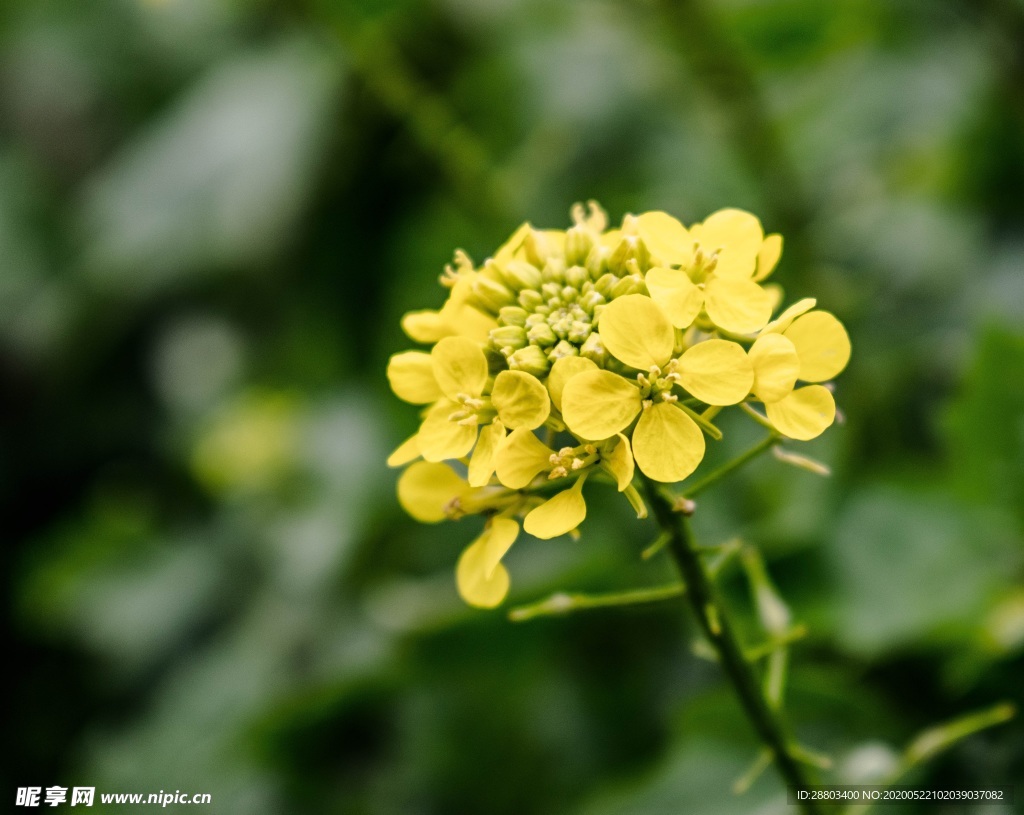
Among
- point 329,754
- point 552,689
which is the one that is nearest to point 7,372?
point 329,754

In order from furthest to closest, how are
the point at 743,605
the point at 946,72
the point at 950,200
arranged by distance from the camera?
the point at 946,72, the point at 950,200, the point at 743,605

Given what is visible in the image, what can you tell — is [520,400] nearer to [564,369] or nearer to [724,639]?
[564,369]

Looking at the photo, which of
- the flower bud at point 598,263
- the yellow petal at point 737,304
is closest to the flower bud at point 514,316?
the flower bud at point 598,263

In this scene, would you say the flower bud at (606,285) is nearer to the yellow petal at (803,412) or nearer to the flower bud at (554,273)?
the flower bud at (554,273)

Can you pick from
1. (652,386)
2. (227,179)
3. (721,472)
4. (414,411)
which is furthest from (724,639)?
(227,179)

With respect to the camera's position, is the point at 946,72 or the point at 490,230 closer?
the point at 490,230

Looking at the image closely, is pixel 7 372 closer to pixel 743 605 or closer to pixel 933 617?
pixel 743 605

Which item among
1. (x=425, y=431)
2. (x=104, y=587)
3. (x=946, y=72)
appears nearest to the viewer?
(x=425, y=431)

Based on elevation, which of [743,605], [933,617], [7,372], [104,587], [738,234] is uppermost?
[7,372]
